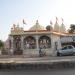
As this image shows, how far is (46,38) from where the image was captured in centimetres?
5272

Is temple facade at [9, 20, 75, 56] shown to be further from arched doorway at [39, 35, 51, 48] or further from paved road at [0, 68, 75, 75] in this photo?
paved road at [0, 68, 75, 75]

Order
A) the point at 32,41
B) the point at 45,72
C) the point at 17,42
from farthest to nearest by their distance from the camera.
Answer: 1. the point at 17,42
2. the point at 32,41
3. the point at 45,72

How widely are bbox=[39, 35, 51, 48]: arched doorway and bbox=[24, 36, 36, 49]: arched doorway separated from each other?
1282 mm

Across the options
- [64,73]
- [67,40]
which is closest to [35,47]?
[67,40]

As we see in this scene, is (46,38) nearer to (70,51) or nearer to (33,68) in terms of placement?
(70,51)

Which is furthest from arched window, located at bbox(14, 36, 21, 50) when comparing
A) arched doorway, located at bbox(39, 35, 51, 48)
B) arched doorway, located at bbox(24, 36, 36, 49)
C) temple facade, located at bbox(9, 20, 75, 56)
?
arched doorway, located at bbox(39, 35, 51, 48)

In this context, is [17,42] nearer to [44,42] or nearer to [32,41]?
[32,41]

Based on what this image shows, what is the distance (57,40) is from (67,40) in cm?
309

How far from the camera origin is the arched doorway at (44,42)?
5181 cm

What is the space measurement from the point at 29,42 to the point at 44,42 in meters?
2.79

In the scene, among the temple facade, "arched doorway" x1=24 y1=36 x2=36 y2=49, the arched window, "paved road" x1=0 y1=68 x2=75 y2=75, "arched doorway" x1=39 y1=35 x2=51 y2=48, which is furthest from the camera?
the arched window

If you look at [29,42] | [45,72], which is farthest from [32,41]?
[45,72]

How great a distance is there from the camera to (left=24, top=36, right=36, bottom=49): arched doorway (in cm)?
5142

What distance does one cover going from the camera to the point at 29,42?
172ft
